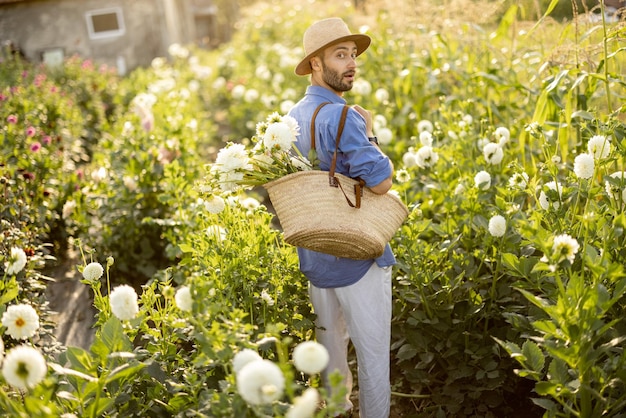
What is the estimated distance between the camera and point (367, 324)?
2.49 metres

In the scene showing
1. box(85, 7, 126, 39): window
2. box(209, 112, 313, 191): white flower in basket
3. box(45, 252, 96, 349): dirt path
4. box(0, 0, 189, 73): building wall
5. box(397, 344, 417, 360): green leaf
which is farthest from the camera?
box(85, 7, 126, 39): window

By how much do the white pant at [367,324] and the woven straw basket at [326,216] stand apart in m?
0.19

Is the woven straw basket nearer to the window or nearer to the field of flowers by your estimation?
the field of flowers

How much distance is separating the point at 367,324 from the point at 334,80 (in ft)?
3.21

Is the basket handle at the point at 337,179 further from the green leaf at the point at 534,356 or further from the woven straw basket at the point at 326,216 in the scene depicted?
the green leaf at the point at 534,356

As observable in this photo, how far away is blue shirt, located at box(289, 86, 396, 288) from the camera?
7.55 feet

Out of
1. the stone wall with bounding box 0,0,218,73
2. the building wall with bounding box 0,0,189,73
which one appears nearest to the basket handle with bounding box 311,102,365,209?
the stone wall with bounding box 0,0,218,73

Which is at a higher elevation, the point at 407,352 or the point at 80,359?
the point at 80,359

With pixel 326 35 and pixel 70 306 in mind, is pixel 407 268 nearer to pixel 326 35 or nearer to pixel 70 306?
pixel 326 35

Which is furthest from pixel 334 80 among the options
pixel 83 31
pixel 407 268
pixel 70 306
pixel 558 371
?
pixel 83 31

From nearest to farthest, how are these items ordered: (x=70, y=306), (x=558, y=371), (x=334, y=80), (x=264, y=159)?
(x=558, y=371), (x=264, y=159), (x=334, y=80), (x=70, y=306)

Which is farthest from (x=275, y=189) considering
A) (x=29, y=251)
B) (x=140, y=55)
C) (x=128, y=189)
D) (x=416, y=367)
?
(x=140, y=55)

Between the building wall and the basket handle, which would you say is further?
the building wall

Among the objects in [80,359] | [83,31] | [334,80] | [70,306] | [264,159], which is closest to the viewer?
[80,359]
